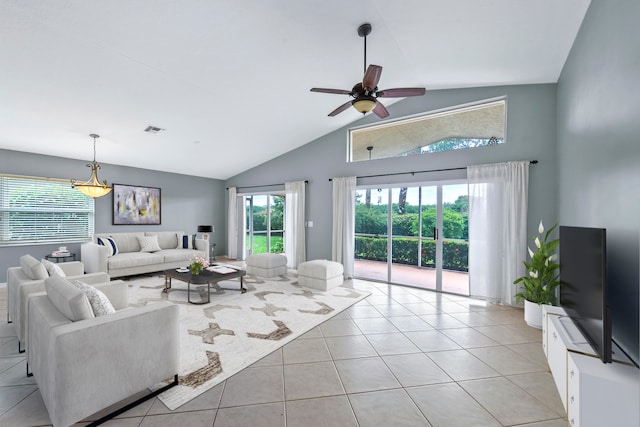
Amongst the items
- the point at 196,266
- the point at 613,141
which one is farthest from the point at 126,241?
the point at 613,141

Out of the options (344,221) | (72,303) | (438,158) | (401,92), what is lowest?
(72,303)

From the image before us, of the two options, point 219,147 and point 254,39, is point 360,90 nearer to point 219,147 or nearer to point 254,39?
point 254,39

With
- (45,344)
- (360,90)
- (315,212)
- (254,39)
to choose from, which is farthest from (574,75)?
(45,344)

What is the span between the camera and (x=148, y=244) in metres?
6.27

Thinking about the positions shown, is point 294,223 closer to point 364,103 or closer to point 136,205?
point 136,205

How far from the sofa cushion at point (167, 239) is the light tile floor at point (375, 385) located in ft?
11.3

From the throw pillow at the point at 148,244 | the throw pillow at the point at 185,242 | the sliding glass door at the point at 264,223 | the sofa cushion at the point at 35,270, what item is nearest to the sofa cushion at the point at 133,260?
the throw pillow at the point at 148,244

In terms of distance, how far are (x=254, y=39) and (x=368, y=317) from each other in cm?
369

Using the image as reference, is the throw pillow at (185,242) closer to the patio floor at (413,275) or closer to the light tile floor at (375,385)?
the light tile floor at (375,385)

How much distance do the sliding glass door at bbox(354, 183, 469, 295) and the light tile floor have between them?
1.54 meters

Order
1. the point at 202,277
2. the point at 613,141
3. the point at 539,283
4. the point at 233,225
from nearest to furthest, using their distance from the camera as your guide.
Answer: the point at 613,141, the point at 539,283, the point at 202,277, the point at 233,225

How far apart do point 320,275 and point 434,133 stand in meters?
3.35

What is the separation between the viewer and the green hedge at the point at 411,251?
15.7 feet

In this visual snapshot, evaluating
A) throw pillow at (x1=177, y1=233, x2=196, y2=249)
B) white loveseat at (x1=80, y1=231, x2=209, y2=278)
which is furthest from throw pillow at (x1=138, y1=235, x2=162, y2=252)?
throw pillow at (x1=177, y1=233, x2=196, y2=249)
